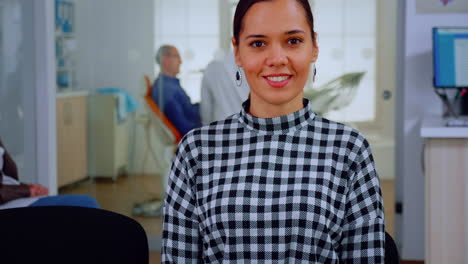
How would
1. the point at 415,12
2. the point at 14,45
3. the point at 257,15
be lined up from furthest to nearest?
the point at 14,45 < the point at 415,12 < the point at 257,15

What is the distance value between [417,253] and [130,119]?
1.67 metres

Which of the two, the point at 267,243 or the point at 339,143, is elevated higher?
the point at 339,143

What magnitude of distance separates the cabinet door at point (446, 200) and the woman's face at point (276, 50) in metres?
1.95

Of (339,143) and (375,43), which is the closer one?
(339,143)

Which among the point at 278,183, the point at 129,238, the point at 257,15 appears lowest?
the point at 129,238

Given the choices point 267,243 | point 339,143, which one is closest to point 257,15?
point 339,143

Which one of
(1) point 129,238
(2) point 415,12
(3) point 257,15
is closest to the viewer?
(3) point 257,15

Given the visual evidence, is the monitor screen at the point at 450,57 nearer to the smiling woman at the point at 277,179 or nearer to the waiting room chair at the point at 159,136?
the waiting room chair at the point at 159,136

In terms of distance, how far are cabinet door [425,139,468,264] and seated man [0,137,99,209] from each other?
4.40 ft

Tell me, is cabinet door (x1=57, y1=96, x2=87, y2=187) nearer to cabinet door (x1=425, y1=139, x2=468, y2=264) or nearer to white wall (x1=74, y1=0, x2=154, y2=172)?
white wall (x1=74, y1=0, x2=154, y2=172)

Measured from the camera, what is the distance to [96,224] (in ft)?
4.37

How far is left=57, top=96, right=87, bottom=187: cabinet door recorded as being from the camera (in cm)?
404

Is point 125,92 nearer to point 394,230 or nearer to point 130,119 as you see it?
point 130,119

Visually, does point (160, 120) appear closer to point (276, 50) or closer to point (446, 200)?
point (446, 200)
